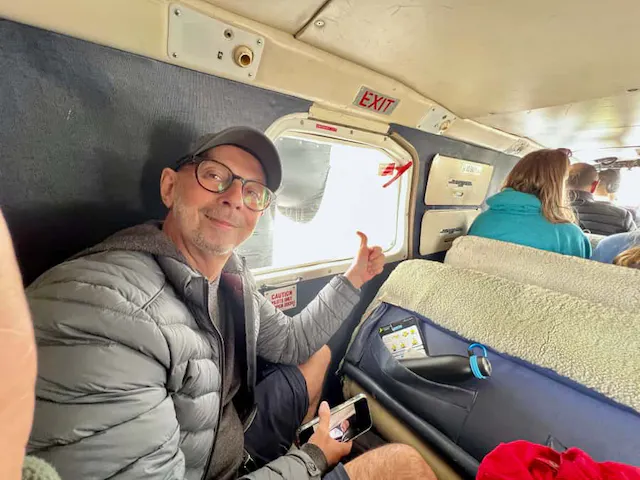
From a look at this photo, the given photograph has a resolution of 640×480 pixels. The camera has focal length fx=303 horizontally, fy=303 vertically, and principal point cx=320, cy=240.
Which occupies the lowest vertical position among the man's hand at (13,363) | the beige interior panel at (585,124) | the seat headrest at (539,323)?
the seat headrest at (539,323)

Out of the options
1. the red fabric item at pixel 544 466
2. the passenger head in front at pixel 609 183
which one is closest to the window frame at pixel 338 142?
the red fabric item at pixel 544 466

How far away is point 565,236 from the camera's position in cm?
200

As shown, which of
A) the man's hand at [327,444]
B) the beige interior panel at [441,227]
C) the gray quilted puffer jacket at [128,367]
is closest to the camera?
the gray quilted puffer jacket at [128,367]

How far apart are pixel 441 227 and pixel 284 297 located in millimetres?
1709

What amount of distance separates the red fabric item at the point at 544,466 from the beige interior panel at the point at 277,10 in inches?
56.8

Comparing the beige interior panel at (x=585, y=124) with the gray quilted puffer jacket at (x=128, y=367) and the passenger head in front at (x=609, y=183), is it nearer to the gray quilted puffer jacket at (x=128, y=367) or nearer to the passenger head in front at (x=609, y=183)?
the passenger head in front at (x=609, y=183)

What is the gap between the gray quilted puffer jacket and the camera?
0.62 m

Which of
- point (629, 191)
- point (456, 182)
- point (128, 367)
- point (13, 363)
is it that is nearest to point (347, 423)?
point (128, 367)

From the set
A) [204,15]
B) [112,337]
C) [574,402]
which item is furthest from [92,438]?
[574,402]

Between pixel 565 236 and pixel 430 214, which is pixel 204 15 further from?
pixel 565 236

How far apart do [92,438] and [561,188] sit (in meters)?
2.75

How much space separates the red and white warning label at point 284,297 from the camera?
1681 mm

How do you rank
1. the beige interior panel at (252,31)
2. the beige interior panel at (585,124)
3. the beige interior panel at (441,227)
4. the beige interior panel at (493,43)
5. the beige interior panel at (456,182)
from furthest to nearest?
1. the beige interior panel at (441,227)
2. the beige interior panel at (456,182)
3. the beige interior panel at (585,124)
4. the beige interior panel at (493,43)
5. the beige interior panel at (252,31)

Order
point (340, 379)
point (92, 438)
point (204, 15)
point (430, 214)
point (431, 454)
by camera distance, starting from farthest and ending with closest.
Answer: point (430, 214) → point (340, 379) → point (431, 454) → point (204, 15) → point (92, 438)
